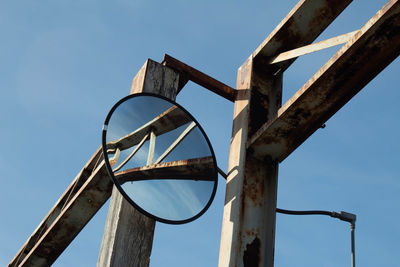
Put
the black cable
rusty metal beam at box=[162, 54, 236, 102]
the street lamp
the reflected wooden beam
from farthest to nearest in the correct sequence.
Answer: the street lamp, rusty metal beam at box=[162, 54, 236, 102], the black cable, the reflected wooden beam

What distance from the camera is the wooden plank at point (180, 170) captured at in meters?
3.45

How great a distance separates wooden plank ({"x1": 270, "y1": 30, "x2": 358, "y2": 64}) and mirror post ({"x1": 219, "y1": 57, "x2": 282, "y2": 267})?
195mm

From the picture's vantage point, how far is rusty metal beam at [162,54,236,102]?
3.88 m

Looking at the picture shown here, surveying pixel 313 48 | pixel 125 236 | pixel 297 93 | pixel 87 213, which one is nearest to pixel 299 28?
pixel 313 48

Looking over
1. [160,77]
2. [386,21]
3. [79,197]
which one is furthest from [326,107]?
[79,197]

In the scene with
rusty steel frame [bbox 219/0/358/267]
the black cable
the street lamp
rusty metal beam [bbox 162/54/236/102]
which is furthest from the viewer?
the street lamp

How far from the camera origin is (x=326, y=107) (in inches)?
126

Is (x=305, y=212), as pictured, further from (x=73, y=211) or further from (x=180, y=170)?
(x=73, y=211)

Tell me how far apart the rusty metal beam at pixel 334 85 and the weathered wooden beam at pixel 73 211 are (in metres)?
1.39

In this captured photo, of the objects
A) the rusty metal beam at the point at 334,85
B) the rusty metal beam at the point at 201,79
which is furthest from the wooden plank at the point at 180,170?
the rusty metal beam at the point at 201,79

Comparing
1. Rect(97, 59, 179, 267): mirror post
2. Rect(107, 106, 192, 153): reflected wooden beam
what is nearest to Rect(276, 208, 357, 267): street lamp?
Rect(107, 106, 192, 153): reflected wooden beam

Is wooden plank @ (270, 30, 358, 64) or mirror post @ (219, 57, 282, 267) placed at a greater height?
wooden plank @ (270, 30, 358, 64)

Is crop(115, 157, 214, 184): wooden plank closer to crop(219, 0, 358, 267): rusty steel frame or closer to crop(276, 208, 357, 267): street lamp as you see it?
crop(219, 0, 358, 267): rusty steel frame

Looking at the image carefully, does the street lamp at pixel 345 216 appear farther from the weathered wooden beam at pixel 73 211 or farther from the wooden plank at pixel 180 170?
the weathered wooden beam at pixel 73 211
